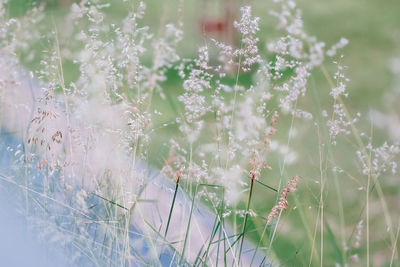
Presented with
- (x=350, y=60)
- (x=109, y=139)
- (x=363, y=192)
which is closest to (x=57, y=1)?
(x=350, y=60)

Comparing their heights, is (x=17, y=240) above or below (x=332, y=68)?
below

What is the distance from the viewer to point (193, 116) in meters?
1.39

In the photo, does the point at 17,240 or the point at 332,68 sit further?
the point at 332,68

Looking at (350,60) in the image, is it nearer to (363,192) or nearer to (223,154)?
(363,192)

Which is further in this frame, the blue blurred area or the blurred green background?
the blurred green background

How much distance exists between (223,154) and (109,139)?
288 millimetres

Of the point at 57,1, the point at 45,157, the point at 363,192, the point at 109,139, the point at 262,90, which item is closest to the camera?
the point at 262,90

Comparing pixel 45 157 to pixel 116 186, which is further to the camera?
pixel 45 157

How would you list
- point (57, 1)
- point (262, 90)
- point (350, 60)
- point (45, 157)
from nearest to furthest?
point (262, 90) → point (45, 157) → point (350, 60) → point (57, 1)

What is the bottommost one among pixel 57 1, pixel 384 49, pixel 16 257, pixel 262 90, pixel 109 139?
pixel 16 257

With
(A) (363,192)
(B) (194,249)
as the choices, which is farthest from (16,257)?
(A) (363,192)

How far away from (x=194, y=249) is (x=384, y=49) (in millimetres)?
2876

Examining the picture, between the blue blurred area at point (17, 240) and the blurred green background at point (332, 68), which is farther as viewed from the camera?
the blurred green background at point (332, 68)

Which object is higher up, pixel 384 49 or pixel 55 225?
pixel 384 49
